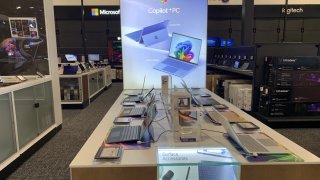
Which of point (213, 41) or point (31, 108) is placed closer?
point (31, 108)

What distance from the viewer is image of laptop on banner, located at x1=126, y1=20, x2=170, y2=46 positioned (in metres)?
3.48

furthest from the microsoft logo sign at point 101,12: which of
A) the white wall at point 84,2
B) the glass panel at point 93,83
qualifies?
the glass panel at point 93,83

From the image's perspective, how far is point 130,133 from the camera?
172 cm

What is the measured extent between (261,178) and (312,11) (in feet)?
38.5

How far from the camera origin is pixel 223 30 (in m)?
11.1

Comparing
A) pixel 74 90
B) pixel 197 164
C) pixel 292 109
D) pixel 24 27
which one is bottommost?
pixel 292 109

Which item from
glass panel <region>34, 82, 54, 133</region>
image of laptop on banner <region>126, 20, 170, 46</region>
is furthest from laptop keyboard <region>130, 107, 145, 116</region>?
glass panel <region>34, 82, 54, 133</region>

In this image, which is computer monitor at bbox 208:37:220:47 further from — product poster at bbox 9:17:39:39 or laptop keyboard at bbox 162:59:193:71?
product poster at bbox 9:17:39:39

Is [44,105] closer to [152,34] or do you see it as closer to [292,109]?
[152,34]

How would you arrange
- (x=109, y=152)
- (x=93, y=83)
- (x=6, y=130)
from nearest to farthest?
(x=109, y=152) → (x=6, y=130) → (x=93, y=83)

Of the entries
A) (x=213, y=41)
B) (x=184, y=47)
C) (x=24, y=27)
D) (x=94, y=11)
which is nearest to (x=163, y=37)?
(x=184, y=47)

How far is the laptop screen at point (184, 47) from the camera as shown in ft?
11.4

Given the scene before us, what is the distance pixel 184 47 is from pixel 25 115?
2339 millimetres

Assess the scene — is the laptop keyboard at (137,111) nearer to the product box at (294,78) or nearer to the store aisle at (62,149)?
the store aisle at (62,149)
